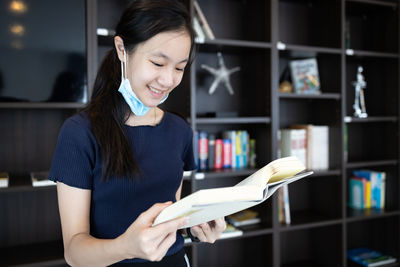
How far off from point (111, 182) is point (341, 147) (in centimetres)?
192

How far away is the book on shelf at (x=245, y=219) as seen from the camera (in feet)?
7.60

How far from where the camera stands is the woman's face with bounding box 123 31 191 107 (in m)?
0.95

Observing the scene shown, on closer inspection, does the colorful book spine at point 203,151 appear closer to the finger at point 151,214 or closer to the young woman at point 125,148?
the young woman at point 125,148

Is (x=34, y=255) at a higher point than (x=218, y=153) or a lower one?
lower

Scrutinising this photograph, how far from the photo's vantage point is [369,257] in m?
2.68

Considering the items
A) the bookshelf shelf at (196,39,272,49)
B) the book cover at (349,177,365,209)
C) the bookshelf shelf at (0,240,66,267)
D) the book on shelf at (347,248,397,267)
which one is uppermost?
the bookshelf shelf at (196,39,272,49)

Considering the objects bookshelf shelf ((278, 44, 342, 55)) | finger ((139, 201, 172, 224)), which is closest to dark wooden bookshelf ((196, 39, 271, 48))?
bookshelf shelf ((278, 44, 342, 55))

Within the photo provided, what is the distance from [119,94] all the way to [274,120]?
54.8 inches

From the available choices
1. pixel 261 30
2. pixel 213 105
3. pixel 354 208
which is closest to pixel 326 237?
pixel 354 208

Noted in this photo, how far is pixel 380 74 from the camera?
2.82 meters

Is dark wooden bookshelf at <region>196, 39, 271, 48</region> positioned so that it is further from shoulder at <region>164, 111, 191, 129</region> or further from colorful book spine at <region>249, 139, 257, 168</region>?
shoulder at <region>164, 111, 191, 129</region>

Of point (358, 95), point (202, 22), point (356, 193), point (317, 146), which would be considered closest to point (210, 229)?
point (202, 22)

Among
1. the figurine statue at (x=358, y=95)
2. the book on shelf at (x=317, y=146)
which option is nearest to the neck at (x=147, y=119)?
the book on shelf at (x=317, y=146)

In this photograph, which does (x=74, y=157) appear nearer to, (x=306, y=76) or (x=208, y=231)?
(x=208, y=231)
